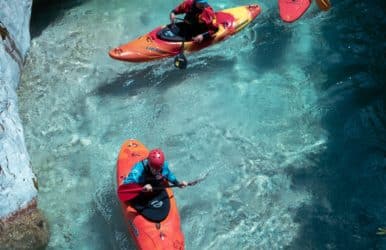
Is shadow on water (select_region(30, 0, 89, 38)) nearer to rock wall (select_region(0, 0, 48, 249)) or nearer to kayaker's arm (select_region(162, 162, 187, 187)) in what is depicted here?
rock wall (select_region(0, 0, 48, 249))

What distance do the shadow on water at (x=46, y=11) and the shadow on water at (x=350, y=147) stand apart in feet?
17.8

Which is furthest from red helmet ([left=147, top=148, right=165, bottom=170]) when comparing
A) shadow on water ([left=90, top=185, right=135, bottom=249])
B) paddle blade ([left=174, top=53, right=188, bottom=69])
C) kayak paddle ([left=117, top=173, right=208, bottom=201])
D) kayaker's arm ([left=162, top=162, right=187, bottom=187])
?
paddle blade ([left=174, top=53, right=188, bottom=69])

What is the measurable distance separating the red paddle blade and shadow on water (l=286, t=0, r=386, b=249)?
8.25 ft

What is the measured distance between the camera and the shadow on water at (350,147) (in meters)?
8.05

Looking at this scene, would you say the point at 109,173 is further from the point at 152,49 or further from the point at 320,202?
the point at 320,202

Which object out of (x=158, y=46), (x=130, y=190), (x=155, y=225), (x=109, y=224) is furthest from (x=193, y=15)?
(x=155, y=225)

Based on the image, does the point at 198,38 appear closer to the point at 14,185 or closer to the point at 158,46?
the point at 158,46

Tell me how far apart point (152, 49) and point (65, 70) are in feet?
6.17

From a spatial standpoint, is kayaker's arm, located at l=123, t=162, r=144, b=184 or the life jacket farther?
the life jacket

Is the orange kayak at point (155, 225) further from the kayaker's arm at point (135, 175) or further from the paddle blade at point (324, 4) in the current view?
the paddle blade at point (324, 4)

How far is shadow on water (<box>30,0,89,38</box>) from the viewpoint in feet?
36.1

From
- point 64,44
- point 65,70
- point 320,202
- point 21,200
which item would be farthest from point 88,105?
point 320,202

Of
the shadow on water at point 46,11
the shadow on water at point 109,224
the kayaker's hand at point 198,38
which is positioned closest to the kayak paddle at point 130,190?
the shadow on water at point 109,224

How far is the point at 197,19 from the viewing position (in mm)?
9484
